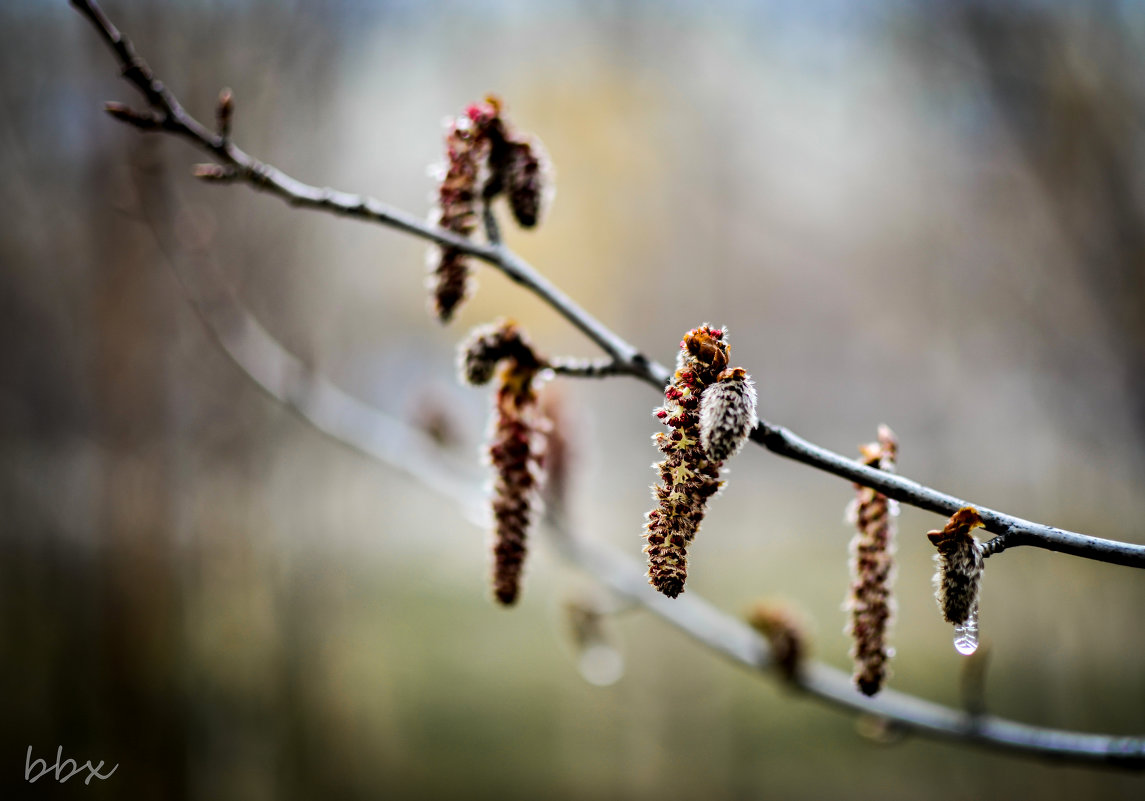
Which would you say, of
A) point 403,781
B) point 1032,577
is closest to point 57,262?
point 403,781

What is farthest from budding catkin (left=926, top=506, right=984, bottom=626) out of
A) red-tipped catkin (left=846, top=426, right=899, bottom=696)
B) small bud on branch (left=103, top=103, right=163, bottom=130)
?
small bud on branch (left=103, top=103, right=163, bottom=130)

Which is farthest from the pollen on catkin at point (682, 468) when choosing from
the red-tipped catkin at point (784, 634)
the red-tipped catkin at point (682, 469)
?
the red-tipped catkin at point (784, 634)

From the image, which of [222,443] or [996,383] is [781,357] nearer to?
[996,383]

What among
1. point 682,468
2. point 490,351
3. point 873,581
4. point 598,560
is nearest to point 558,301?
point 490,351

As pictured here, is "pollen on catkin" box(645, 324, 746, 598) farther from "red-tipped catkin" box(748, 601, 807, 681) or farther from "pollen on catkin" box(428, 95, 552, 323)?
"red-tipped catkin" box(748, 601, 807, 681)

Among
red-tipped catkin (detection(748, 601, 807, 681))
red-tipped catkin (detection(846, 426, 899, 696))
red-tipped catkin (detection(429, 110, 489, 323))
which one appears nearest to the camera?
red-tipped catkin (detection(846, 426, 899, 696))

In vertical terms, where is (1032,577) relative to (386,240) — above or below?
below
